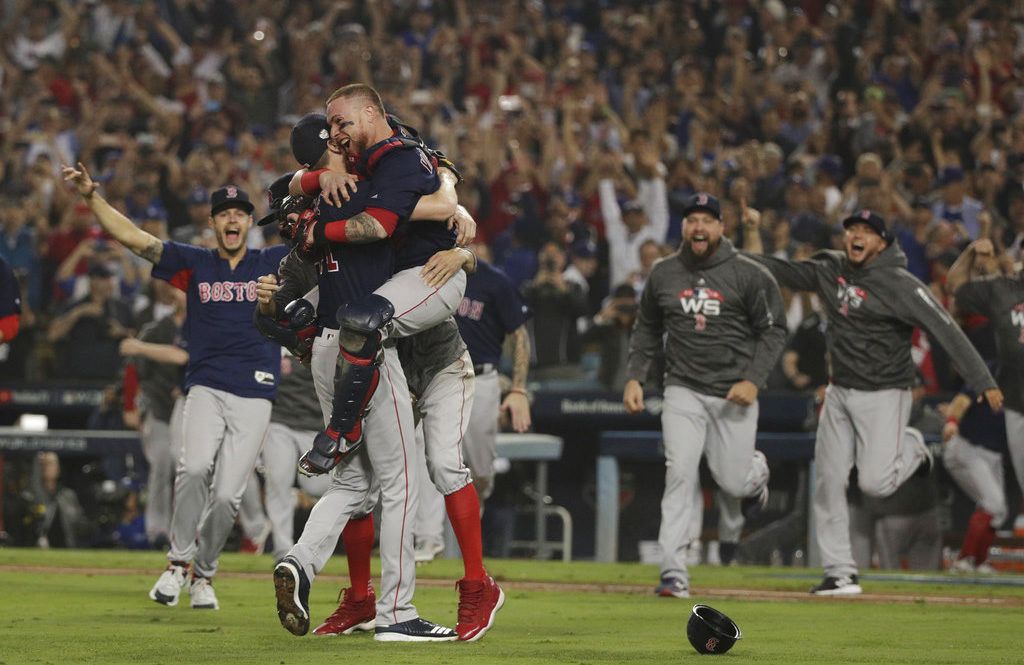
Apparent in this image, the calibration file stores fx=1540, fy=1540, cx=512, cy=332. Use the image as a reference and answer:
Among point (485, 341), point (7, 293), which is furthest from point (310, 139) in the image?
point (485, 341)

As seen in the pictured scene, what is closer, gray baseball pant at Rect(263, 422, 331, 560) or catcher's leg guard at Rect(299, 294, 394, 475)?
catcher's leg guard at Rect(299, 294, 394, 475)

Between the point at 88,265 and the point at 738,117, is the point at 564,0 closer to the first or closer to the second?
the point at 738,117

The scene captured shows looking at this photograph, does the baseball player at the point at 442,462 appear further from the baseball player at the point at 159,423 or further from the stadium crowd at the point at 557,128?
the baseball player at the point at 159,423

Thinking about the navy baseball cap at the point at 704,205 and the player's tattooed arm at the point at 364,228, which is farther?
the navy baseball cap at the point at 704,205

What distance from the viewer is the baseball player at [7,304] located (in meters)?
8.70

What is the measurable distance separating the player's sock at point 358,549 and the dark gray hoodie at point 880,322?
413cm

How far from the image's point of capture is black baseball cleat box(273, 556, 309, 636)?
20.2 ft

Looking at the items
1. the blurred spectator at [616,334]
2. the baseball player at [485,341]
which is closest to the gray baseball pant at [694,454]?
the baseball player at [485,341]

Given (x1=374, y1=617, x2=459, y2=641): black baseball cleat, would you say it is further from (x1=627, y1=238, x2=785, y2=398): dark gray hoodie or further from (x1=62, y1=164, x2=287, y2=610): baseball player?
(x1=627, y1=238, x2=785, y2=398): dark gray hoodie

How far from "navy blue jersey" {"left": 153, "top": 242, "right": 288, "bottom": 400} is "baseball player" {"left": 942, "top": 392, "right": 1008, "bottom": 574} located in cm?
599

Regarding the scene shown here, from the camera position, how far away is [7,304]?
874cm

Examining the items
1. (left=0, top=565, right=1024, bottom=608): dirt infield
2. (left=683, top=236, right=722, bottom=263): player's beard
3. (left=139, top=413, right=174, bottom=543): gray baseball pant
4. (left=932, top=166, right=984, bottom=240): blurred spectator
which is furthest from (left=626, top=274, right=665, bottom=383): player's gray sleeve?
(left=932, top=166, right=984, bottom=240): blurred spectator

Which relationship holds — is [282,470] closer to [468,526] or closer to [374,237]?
[468,526]

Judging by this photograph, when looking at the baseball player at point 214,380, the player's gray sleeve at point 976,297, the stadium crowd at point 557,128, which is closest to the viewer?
the baseball player at point 214,380
